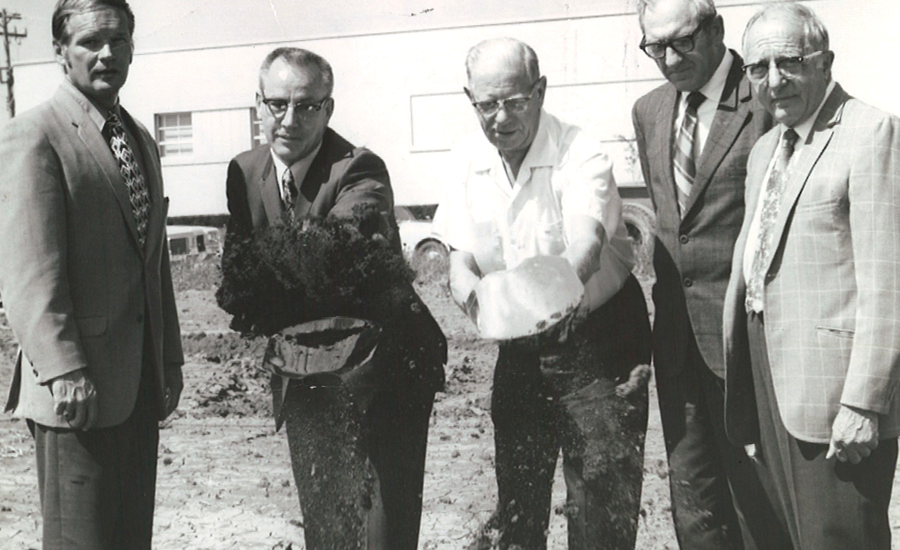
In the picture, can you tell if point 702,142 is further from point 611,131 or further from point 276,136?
point 276,136

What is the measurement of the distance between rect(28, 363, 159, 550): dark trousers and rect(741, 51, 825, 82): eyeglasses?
1896mm

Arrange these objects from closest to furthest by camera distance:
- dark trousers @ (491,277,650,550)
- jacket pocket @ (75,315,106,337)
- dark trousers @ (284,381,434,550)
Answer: jacket pocket @ (75,315,106,337)
dark trousers @ (491,277,650,550)
dark trousers @ (284,381,434,550)

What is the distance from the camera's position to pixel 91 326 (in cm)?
249

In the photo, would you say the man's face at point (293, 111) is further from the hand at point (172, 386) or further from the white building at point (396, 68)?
the hand at point (172, 386)

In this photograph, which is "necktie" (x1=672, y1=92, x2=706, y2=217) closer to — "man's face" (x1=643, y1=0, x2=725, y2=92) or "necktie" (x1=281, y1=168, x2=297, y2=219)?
"man's face" (x1=643, y1=0, x2=725, y2=92)

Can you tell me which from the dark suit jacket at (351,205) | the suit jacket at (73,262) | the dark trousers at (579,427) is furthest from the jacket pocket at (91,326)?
the dark trousers at (579,427)

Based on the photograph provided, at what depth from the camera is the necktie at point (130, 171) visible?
2580mm

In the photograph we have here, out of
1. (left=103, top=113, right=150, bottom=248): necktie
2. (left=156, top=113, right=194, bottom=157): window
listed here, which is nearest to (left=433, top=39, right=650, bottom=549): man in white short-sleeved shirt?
(left=103, top=113, right=150, bottom=248): necktie

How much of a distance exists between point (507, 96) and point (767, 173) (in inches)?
29.4

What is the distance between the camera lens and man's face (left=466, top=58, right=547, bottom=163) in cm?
261

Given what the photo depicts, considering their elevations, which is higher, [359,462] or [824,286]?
[824,286]

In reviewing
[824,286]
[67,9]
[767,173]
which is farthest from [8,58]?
[824,286]

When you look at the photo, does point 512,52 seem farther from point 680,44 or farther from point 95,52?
point 95,52

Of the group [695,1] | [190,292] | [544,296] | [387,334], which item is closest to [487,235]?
[544,296]
